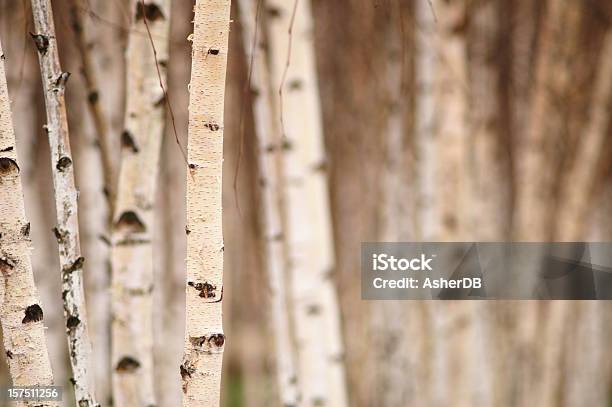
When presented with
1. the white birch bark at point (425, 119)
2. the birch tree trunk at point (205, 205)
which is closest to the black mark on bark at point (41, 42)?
the birch tree trunk at point (205, 205)

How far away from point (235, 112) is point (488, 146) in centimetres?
193

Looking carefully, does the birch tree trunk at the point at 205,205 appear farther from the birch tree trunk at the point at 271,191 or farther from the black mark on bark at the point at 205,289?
the birch tree trunk at the point at 271,191

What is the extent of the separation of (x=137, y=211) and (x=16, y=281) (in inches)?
21.1

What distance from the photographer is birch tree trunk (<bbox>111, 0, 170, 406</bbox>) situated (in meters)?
1.82

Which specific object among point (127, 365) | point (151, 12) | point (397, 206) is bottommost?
point (127, 365)

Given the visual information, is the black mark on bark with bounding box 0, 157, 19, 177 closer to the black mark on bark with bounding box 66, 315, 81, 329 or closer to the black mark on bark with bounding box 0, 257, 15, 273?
the black mark on bark with bounding box 0, 257, 15, 273

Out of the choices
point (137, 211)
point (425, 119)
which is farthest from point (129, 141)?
point (425, 119)

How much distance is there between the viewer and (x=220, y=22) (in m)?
1.25

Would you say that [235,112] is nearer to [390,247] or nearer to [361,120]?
[361,120]

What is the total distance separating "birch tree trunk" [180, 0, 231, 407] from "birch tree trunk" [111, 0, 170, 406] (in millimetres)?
581

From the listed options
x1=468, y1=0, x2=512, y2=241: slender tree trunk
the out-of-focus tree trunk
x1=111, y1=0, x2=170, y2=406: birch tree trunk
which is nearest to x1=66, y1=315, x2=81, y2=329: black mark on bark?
x1=111, y1=0, x2=170, y2=406: birch tree trunk

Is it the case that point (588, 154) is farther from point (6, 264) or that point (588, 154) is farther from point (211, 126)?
point (6, 264)

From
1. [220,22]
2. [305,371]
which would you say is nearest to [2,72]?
[220,22]

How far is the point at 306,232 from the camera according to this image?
244 centimetres
